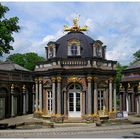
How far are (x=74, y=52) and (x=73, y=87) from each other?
3824 millimetres

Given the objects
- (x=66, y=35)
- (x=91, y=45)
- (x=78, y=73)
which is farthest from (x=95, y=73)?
(x=66, y=35)

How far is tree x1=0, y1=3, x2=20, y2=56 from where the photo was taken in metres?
23.1

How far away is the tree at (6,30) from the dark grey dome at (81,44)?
33.6 feet

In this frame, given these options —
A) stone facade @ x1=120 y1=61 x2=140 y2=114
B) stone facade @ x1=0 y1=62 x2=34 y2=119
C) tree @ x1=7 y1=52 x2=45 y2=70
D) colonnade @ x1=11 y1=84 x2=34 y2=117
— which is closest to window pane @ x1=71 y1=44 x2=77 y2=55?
stone facade @ x1=0 y1=62 x2=34 y2=119

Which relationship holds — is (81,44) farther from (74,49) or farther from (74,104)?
(74,104)

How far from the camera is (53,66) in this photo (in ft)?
103

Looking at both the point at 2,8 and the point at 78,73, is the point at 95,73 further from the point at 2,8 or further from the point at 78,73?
the point at 2,8

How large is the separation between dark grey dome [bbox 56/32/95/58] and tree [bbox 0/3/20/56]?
10.3m

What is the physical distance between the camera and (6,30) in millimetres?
23156

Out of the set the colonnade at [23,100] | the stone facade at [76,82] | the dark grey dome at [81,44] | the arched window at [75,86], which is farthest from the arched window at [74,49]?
the colonnade at [23,100]

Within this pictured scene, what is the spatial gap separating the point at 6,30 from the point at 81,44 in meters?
12.0

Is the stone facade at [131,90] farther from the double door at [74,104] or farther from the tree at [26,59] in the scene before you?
the tree at [26,59]

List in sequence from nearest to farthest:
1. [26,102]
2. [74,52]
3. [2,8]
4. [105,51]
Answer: [2,8]
[74,52]
[105,51]
[26,102]

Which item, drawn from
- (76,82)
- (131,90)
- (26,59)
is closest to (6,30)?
(76,82)
